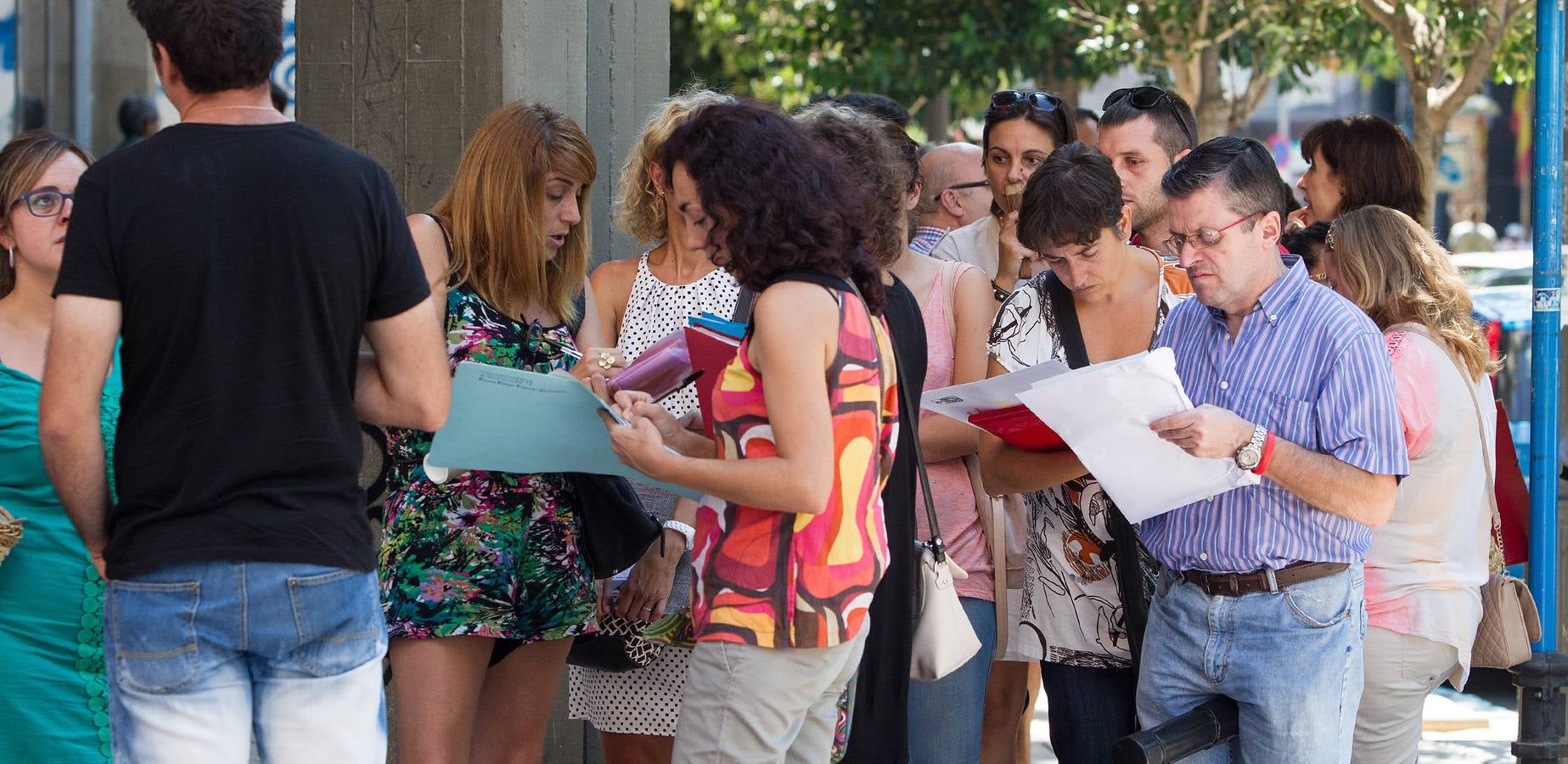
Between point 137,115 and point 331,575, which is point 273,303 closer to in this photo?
point 331,575

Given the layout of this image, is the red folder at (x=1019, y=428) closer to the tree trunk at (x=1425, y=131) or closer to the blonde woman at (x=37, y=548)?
the blonde woman at (x=37, y=548)

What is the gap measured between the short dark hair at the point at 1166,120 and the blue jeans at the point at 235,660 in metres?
2.72

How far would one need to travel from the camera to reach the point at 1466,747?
638 cm

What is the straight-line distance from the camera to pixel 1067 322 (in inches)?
151

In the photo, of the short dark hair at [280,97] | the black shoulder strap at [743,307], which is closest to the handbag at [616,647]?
the black shoulder strap at [743,307]

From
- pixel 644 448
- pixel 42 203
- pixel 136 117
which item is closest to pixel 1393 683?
pixel 644 448

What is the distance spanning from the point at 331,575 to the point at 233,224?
557mm

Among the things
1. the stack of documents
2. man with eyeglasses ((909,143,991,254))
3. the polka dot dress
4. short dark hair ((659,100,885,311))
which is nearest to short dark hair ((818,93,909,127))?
the polka dot dress

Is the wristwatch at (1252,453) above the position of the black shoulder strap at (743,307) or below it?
below

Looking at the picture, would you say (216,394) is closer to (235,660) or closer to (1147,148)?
(235,660)

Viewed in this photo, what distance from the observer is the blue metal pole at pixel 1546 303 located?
15.3 feet

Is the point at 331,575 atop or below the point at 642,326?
below

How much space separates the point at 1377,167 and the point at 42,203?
3.56 meters

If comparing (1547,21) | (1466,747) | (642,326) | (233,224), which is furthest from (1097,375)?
(1466,747)
